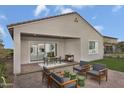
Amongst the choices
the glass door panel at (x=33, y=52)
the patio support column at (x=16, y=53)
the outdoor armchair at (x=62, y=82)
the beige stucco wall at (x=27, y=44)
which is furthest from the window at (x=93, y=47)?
the outdoor armchair at (x=62, y=82)

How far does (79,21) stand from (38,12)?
15.2 ft

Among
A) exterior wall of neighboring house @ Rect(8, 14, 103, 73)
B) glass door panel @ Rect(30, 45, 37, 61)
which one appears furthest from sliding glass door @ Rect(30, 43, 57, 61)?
exterior wall of neighboring house @ Rect(8, 14, 103, 73)

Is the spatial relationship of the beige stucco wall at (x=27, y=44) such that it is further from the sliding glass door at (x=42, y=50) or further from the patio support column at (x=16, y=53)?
the patio support column at (x=16, y=53)

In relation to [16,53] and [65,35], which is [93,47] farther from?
[16,53]

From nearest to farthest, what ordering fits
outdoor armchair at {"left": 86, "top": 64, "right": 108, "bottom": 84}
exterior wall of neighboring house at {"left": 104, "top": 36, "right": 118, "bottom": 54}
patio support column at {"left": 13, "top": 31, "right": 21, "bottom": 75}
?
outdoor armchair at {"left": 86, "top": 64, "right": 108, "bottom": 84}, patio support column at {"left": 13, "top": 31, "right": 21, "bottom": 75}, exterior wall of neighboring house at {"left": 104, "top": 36, "right": 118, "bottom": 54}

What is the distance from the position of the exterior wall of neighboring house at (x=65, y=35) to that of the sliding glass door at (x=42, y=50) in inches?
28.1

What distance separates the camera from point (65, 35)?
41.5ft

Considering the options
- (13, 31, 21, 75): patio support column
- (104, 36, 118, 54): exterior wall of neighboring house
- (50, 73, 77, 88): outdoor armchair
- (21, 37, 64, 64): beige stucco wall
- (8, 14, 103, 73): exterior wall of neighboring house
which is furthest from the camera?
(104, 36, 118, 54): exterior wall of neighboring house

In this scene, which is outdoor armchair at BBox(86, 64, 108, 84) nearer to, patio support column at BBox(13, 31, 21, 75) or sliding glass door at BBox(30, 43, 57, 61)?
patio support column at BBox(13, 31, 21, 75)

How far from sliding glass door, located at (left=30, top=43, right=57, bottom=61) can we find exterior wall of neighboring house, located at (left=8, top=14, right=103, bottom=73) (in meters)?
0.71

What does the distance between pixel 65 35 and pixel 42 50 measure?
3.83m

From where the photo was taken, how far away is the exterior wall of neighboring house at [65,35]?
31.6ft

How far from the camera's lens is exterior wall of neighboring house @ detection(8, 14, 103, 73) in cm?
963

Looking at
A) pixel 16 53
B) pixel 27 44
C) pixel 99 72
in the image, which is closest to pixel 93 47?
pixel 27 44
